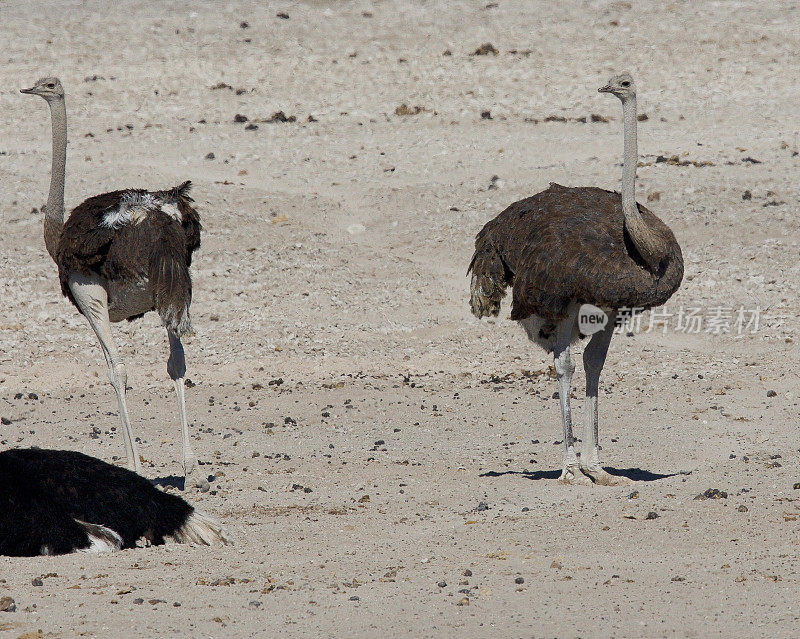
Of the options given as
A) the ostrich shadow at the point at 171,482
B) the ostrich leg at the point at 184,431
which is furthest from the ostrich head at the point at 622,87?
the ostrich shadow at the point at 171,482

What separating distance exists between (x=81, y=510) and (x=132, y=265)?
9.36ft

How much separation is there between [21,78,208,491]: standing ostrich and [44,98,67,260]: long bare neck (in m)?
0.55

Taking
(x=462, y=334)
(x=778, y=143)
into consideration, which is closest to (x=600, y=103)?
(x=778, y=143)

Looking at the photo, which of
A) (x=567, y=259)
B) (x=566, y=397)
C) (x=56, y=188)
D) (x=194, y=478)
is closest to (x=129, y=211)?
(x=56, y=188)

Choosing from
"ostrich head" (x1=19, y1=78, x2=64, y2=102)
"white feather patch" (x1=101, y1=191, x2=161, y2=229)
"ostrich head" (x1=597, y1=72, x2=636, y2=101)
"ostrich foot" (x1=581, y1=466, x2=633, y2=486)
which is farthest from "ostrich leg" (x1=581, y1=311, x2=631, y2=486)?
"ostrich head" (x1=19, y1=78, x2=64, y2=102)

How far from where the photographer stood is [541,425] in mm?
12250

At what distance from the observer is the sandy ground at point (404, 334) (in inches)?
263

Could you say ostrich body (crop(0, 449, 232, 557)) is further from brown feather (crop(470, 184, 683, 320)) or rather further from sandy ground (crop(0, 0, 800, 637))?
brown feather (crop(470, 184, 683, 320))

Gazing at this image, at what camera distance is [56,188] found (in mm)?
11516

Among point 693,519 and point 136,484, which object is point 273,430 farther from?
point 693,519

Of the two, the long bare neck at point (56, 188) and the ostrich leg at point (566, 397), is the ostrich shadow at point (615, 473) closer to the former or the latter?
the ostrich leg at point (566, 397)

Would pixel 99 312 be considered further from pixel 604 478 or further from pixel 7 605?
pixel 7 605

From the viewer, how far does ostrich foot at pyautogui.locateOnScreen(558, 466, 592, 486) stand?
9750 mm

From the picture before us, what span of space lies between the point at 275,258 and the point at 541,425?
709 centimetres
